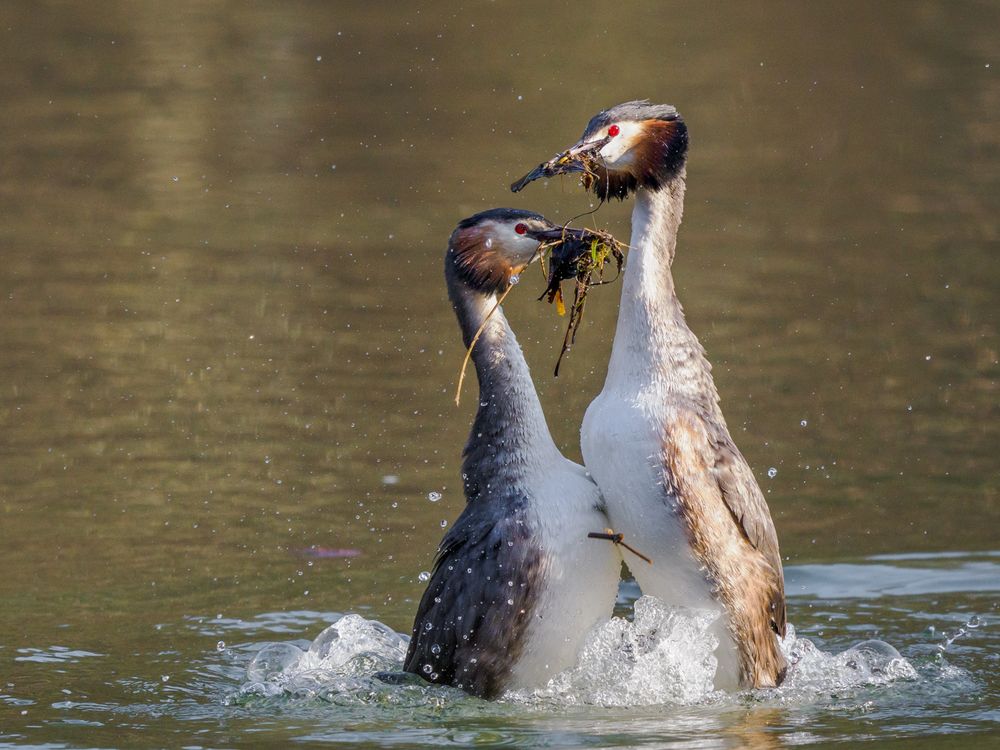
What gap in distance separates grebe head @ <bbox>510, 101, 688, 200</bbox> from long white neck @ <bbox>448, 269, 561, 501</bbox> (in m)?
0.71

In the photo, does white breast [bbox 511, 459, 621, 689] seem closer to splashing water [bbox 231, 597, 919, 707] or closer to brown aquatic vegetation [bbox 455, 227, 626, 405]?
splashing water [bbox 231, 597, 919, 707]

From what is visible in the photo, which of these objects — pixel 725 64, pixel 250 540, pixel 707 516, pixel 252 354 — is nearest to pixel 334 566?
pixel 250 540

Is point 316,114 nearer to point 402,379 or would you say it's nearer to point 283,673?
point 402,379

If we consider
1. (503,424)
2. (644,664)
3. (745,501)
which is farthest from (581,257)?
(644,664)

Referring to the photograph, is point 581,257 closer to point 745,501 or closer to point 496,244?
point 496,244

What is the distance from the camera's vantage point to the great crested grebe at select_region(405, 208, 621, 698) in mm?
7062

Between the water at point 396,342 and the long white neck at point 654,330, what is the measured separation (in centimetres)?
103

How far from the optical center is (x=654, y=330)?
23.1 ft

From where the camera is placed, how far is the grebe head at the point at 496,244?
7.45m

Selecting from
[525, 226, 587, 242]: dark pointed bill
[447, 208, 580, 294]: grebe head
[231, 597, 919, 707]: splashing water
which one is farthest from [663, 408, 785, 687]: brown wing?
[447, 208, 580, 294]: grebe head

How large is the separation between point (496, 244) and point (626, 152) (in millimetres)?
699

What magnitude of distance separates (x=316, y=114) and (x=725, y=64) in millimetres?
5432

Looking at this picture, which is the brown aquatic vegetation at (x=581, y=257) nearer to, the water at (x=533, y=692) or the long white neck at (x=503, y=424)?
the long white neck at (x=503, y=424)

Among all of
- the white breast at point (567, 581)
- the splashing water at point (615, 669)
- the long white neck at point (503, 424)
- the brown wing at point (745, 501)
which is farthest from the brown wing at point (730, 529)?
the long white neck at point (503, 424)
